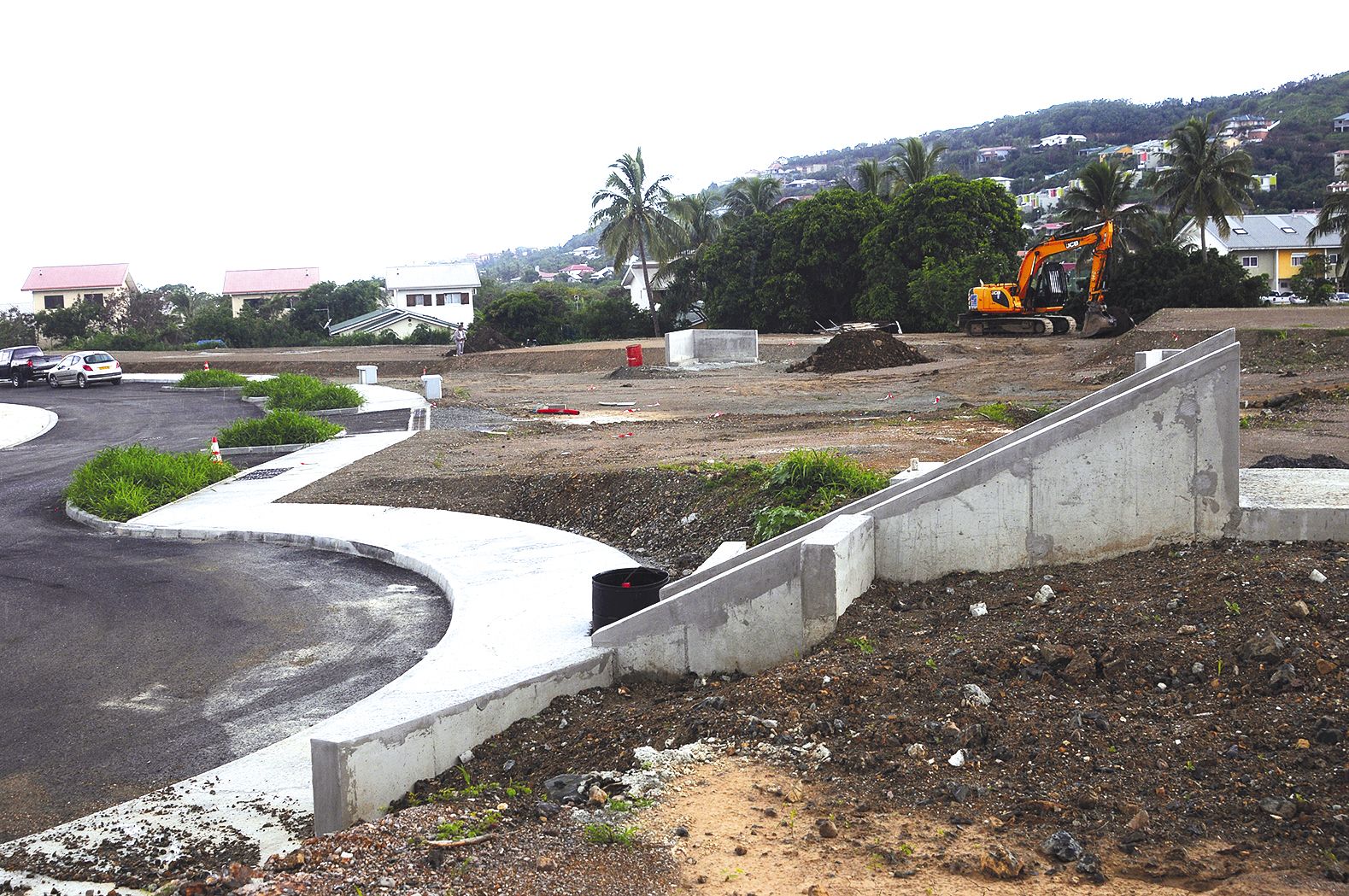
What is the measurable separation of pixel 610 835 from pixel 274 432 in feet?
62.4

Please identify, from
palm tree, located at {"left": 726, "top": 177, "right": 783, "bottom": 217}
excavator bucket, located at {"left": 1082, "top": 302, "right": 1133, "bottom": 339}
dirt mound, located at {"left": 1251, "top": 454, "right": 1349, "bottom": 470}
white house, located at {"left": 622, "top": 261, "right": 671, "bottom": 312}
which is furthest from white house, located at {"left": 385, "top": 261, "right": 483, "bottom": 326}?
dirt mound, located at {"left": 1251, "top": 454, "right": 1349, "bottom": 470}

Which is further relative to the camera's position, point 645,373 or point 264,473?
point 645,373

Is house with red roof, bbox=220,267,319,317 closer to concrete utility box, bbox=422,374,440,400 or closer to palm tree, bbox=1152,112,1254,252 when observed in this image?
palm tree, bbox=1152,112,1254,252

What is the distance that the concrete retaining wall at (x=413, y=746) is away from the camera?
5656mm

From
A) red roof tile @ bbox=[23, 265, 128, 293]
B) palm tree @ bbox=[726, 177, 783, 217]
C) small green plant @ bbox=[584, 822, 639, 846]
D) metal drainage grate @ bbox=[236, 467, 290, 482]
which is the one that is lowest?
metal drainage grate @ bbox=[236, 467, 290, 482]

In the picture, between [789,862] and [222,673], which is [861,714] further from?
[222,673]

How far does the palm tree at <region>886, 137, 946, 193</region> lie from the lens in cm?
6325

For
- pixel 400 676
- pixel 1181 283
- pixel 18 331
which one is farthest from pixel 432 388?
pixel 18 331

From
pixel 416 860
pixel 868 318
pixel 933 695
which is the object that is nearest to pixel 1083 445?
pixel 933 695

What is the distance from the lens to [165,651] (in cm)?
934

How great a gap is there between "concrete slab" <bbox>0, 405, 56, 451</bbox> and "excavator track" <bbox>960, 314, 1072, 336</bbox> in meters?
30.9

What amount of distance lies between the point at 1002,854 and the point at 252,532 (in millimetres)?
11339

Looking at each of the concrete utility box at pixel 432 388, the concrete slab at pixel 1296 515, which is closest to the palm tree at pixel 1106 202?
the concrete utility box at pixel 432 388

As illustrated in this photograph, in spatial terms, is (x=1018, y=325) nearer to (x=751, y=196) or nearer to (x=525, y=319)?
(x=525, y=319)
